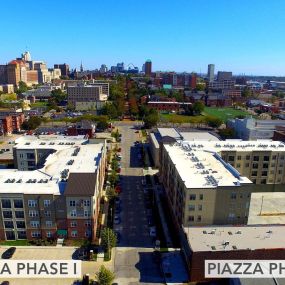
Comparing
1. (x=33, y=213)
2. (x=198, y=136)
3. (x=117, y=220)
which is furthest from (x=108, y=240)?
(x=198, y=136)

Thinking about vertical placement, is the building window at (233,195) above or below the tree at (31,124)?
above

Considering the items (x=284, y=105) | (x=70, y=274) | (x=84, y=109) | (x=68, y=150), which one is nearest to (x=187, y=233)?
(x=70, y=274)

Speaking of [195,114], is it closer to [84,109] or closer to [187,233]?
[84,109]

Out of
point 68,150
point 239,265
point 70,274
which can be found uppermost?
point 68,150

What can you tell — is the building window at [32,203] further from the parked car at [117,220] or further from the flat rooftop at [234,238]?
the flat rooftop at [234,238]

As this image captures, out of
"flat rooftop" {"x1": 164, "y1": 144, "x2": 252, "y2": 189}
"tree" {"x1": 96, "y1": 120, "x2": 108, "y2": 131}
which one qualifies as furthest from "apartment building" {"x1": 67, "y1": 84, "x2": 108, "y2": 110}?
"flat rooftop" {"x1": 164, "y1": 144, "x2": 252, "y2": 189}

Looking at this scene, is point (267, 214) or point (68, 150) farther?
point (68, 150)

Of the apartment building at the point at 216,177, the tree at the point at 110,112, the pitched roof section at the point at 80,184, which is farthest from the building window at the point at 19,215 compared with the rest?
the tree at the point at 110,112
